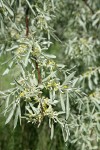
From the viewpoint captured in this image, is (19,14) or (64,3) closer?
(19,14)

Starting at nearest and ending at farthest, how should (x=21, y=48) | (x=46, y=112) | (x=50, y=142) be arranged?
(x=46, y=112) < (x=21, y=48) < (x=50, y=142)

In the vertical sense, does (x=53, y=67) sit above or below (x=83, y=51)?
below

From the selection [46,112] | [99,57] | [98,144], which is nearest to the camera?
A: [46,112]

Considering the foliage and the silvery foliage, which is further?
the silvery foliage

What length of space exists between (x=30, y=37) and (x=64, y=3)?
853 millimetres

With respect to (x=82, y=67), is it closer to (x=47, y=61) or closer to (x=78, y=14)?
(x=78, y=14)

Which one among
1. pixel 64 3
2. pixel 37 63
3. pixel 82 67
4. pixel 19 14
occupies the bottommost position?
pixel 37 63

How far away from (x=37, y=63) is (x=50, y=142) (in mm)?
799

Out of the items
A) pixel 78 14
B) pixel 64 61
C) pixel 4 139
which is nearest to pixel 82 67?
pixel 64 61

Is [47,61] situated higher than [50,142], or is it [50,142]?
[47,61]

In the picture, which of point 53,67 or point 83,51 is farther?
point 83,51

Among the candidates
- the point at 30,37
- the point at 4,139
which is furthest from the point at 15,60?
the point at 4,139

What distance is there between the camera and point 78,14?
2346mm

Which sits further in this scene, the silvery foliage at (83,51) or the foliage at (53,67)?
the silvery foliage at (83,51)
